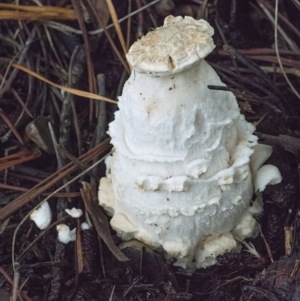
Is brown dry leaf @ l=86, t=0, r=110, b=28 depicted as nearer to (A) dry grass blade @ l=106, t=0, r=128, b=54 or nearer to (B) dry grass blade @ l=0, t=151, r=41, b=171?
(A) dry grass blade @ l=106, t=0, r=128, b=54

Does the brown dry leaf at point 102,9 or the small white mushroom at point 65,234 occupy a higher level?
the brown dry leaf at point 102,9

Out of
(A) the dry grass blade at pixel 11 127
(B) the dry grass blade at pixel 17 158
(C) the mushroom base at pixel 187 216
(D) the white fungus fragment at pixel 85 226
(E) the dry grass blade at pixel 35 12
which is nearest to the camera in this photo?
(C) the mushroom base at pixel 187 216

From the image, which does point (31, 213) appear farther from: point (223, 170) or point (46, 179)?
A: point (223, 170)

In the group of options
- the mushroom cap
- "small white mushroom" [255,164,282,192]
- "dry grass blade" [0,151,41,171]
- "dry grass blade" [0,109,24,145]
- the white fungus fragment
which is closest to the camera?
the mushroom cap

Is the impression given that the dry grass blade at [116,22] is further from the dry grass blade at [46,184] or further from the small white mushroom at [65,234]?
the small white mushroom at [65,234]

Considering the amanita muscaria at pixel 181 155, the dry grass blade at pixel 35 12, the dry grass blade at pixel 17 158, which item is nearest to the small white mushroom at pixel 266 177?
the amanita muscaria at pixel 181 155

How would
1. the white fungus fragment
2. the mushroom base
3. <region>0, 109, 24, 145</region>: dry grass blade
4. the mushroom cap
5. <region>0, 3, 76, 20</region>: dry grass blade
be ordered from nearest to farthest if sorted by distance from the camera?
the mushroom cap → the mushroom base → the white fungus fragment → <region>0, 109, 24, 145</region>: dry grass blade → <region>0, 3, 76, 20</region>: dry grass blade

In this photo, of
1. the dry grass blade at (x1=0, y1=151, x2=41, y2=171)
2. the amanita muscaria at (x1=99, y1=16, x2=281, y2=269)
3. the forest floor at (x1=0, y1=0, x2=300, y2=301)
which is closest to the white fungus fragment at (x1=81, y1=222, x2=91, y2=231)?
the forest floor at (x1=0, y1=0, x2=300, y2=301)
